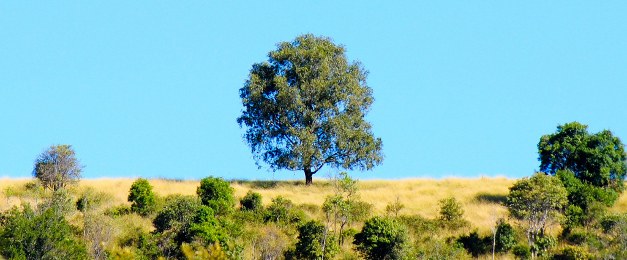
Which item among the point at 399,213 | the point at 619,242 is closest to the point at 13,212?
the point at 399,213

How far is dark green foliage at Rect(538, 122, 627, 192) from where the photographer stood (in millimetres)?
81188

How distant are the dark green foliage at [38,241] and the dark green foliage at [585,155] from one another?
37.3 meters

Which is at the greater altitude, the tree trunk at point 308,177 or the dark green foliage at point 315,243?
the tree trunk at point 308,177

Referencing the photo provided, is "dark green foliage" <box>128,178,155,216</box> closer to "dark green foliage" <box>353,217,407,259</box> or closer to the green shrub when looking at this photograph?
"dark green foliage" <box>353,217,407,259</box>

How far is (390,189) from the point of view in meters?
86.9

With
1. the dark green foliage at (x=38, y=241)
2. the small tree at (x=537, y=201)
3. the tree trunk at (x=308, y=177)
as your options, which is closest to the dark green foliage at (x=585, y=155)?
the small tree at (x=537, y=201)

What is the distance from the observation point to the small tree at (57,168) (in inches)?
2965

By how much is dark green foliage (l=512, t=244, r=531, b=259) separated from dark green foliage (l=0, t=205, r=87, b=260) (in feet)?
78.5

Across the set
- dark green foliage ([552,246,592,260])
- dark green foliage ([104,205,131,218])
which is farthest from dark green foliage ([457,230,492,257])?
dark green foliage ([104,205,131,218])

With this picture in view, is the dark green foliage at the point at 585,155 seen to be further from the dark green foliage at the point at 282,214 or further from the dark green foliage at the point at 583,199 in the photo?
the dark green foliage at the point at 282,214

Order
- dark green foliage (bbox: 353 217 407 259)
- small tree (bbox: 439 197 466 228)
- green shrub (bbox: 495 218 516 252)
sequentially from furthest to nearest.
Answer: small tree (bbox: 439 197 466 228) → green shrub (bbox: 495 218 516 252) → dark green foliage (bbox: 353 217 407 259)

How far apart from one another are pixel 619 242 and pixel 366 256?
13757mm

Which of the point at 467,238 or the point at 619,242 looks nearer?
the point at 619,242

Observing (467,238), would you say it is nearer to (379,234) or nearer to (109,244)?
(379,234)
